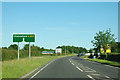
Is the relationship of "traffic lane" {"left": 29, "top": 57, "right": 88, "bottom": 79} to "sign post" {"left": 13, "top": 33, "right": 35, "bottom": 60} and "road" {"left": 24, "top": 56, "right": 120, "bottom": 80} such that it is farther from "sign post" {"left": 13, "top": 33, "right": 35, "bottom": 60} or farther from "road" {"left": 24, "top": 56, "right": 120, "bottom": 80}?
"sign post" {"left": 13, "top": 33, "right": 35, "bottom": 60}

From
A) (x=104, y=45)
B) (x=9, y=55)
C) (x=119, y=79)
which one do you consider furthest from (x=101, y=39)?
(x=119, y=79)

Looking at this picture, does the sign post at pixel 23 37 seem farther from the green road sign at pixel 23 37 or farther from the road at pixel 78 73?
the road at pixel 78 73

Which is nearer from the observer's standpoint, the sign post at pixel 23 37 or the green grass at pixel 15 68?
the green grass at pixel 15 68

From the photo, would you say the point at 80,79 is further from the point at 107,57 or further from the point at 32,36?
the point at 107,57

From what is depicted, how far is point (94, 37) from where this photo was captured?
5650cm

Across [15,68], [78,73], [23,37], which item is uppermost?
[23,37]

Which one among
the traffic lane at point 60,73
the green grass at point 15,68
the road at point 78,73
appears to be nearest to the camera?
the green grass at point 15,68

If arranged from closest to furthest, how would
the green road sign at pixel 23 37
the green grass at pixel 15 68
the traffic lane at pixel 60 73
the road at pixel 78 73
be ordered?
the green grass at pixel 15 68, the road at pixel 78 73, the traffic lane at pixel 60 73, the green road sign at pixel 23 37

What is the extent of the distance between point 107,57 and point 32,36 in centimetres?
2636

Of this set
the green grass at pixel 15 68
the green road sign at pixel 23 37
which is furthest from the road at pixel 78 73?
the green road sign at pixel 23 37

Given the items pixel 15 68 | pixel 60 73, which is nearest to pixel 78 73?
pixel 60 73

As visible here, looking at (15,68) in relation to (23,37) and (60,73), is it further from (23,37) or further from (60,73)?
(23,37)

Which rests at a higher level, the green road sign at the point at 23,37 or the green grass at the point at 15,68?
the green road sign at the point at 23,37

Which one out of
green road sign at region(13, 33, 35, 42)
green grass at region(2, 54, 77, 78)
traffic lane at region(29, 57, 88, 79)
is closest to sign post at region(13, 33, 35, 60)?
green road sign at region(13, 33, 35, 42)
